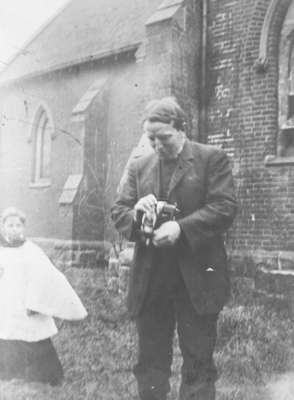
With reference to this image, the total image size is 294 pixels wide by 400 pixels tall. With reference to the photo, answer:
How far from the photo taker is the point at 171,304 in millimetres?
3395

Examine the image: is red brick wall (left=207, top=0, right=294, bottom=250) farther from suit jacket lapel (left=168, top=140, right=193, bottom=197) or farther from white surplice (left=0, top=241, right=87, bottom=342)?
suit jacket lapel (left=168, top=140, right=193, bottom=197)

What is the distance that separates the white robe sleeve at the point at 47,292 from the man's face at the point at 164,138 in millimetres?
1857

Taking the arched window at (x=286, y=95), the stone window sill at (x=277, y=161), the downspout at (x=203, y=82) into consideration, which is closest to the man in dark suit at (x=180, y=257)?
the stone window sill at (x=277, y=161)

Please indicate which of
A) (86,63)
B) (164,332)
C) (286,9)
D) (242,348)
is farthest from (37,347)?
(86,63)

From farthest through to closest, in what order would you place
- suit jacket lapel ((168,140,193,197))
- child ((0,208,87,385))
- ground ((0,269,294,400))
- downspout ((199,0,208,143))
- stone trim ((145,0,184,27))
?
1. downspout ((199,0,208,143))
2. stone trim ((145,0,184,27))
3. child ((0,208,87,385))
4. ground ((0,269,294,400))
5. suit jacket lapel ((168,140,193,197))

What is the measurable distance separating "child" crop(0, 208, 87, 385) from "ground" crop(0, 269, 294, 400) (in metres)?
0.18

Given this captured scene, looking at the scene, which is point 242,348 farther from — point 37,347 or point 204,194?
point 204,194

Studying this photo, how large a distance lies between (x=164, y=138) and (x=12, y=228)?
2.09 meters

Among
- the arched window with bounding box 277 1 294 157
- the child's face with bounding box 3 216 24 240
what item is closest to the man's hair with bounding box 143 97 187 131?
the child's face with bounding box 3 216 24 240

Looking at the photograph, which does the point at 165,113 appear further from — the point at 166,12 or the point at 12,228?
the point at 166,12

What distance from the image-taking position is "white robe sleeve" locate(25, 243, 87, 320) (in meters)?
4.55

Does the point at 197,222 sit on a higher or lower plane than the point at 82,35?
lower

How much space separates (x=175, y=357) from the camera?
523cm

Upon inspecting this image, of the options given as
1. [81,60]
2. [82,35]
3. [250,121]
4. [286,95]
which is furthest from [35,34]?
[286,95]
